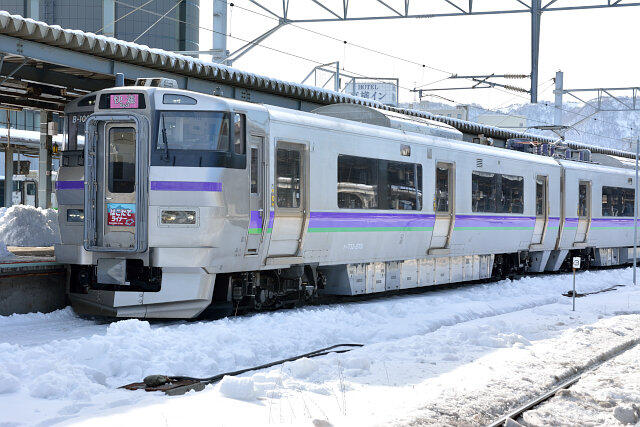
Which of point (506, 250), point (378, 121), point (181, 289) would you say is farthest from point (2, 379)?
point (506, 250)

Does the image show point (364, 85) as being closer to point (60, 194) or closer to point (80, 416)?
point (60, 194)

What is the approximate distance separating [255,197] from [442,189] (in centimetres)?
612

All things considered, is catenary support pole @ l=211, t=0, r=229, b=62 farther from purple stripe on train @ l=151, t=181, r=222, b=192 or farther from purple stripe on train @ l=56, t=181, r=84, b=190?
purple stripe on train @ l=151, t=181, r=222, b=192

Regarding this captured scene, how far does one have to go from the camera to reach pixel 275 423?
6.75 meters

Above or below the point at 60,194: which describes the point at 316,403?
below

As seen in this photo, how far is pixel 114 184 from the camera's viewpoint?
1181 cm

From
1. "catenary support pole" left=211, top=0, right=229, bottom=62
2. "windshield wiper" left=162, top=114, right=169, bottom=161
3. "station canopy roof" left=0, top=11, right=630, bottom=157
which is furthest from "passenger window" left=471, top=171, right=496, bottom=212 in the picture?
"windshield wiper" left=162, top=114, right=169, bottom=161

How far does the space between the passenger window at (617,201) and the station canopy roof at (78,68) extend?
10.7 meters

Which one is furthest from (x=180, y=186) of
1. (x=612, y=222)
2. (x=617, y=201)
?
(x=617, y=201)

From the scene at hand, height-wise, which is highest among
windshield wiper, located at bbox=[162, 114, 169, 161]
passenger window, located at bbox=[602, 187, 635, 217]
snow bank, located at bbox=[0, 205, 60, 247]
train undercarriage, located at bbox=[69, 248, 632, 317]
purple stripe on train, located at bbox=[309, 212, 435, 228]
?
windshield wiper, located at bbox=[162, 114, 169, 161]

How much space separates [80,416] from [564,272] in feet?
65.2

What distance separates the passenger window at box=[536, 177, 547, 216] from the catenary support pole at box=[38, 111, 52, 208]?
11900 mm

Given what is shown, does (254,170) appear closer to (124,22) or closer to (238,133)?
(238,133)

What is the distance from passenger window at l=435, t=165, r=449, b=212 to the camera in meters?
17.1
